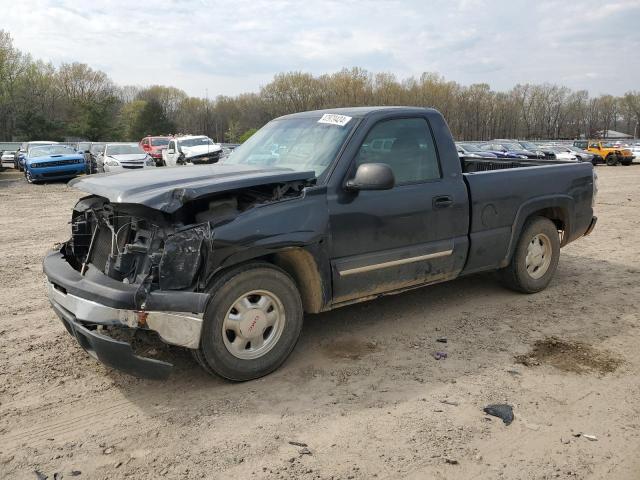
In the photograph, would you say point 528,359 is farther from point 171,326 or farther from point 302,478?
point 171,326

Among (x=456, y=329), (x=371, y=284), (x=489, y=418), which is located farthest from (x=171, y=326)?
(x=456, y=329)

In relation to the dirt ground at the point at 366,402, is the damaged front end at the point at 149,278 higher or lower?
higher

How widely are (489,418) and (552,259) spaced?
3.14 meters

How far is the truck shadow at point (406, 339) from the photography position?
3609mm

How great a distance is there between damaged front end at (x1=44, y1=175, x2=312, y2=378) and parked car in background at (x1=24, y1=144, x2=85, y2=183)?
18.7 metres

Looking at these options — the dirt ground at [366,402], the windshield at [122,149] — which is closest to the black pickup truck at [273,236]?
the dirt ground at [366,402]

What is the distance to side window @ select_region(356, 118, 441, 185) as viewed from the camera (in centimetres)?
434

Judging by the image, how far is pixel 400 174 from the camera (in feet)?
14.7

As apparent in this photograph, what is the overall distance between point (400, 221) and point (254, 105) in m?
98.4

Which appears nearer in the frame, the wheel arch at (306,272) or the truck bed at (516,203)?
the wheel arch at (306,272)

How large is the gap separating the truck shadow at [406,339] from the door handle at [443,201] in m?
1.10

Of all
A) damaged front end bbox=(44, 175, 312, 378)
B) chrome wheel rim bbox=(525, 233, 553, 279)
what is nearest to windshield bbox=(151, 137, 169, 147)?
chrome wheel rim bbox=(525, 233, 553, 279)

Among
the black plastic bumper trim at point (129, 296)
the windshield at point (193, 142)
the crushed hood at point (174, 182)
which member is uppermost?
the windshield at point (193, 142)

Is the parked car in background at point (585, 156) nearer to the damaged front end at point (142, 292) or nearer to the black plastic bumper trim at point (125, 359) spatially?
the damaged front end at point (142, 292)
